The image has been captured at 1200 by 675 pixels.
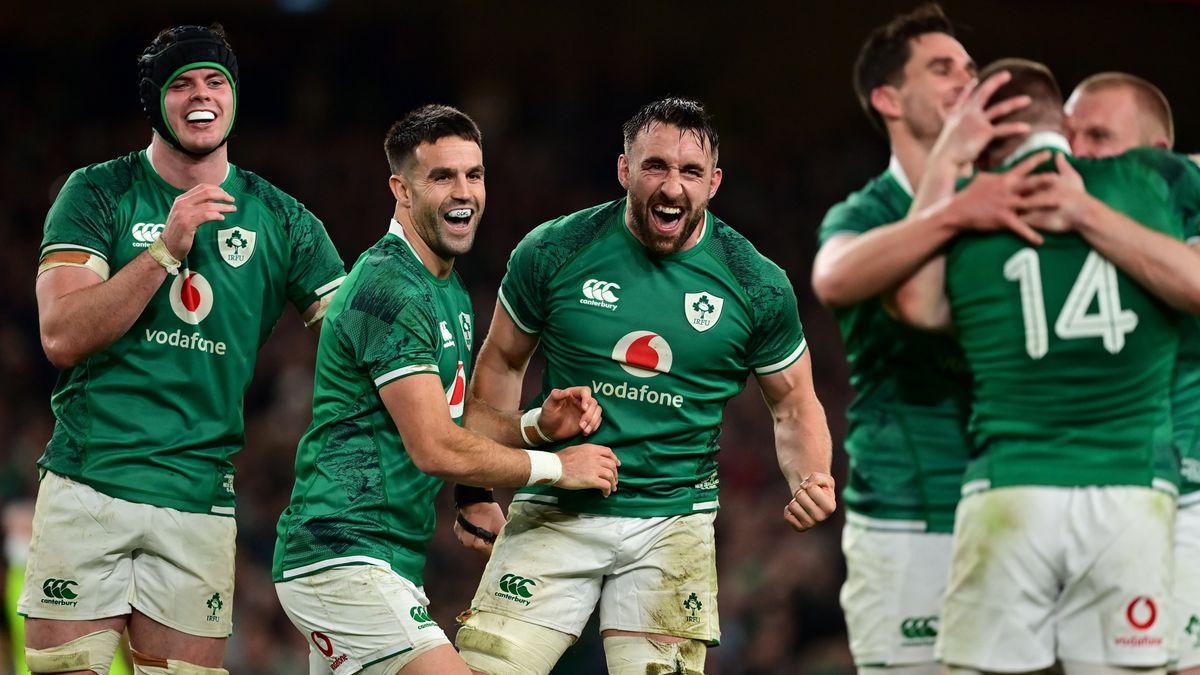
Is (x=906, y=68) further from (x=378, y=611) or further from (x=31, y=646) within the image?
(x=31, y=646)

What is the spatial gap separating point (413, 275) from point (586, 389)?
73 cm

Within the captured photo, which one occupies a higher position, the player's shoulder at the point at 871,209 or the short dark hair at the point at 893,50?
the short dark hair at the point at 893,50

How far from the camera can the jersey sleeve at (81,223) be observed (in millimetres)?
5074

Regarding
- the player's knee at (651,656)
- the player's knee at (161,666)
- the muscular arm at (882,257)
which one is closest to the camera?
the muscular arm at (882,257)

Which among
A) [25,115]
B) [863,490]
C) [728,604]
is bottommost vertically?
[728,604]

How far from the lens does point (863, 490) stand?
450 centimetres

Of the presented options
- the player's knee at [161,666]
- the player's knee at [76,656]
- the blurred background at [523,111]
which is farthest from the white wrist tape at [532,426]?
the blurred background at [523,111]

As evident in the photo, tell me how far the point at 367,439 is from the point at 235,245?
973 mm

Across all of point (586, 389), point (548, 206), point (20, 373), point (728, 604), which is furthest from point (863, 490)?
point (548, 206)

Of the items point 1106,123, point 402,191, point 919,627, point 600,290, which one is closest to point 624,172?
point 600,290

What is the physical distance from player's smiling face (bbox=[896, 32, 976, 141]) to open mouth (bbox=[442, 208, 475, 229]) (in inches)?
64.6

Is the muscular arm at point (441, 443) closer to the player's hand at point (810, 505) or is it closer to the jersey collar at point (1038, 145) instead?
the player's hand at point (810, 505)

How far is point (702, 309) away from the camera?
17.5ft

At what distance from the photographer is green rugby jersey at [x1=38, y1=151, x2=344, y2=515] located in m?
5.10
